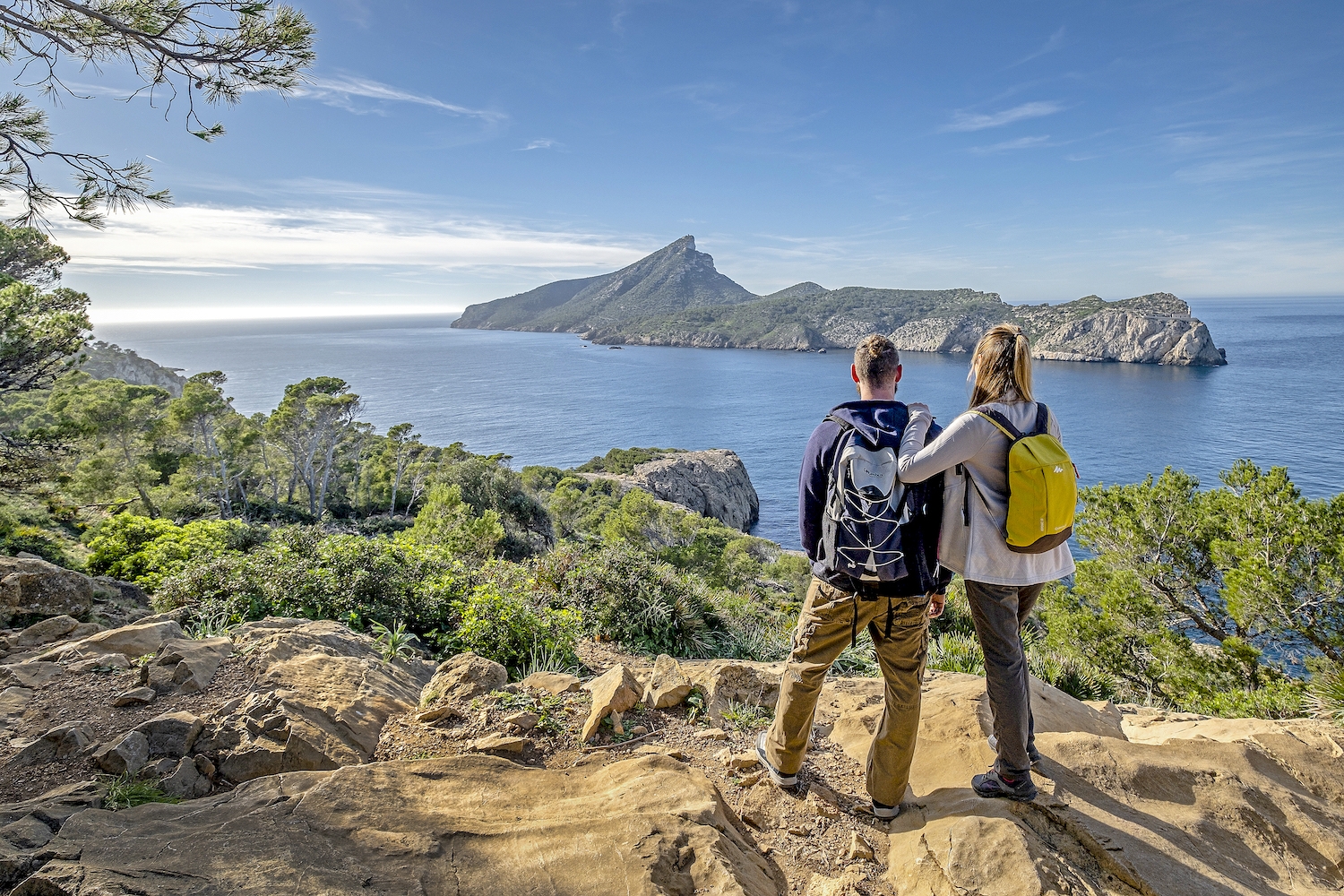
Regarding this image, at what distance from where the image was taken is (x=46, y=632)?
4.69 metres

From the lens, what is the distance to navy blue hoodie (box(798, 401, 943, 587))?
275 centimetres

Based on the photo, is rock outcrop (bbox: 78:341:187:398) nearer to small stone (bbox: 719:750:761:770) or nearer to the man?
small stone (bbox: 719:750:761:770)

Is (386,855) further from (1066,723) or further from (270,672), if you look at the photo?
(1066,723)

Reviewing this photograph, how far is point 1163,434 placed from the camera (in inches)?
2111

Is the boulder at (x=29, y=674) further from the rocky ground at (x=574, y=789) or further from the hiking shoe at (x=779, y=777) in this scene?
the hiking shoe at (x=779, y=777)

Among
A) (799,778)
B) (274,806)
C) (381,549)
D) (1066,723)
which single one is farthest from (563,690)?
(381,549)

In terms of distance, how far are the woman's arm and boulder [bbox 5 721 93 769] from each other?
13.6 ft

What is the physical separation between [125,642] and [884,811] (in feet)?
16.2

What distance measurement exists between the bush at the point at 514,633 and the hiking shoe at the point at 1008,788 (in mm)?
3134

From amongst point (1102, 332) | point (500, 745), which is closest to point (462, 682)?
point (500, 745)

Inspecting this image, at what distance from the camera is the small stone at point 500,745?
10.5 ft

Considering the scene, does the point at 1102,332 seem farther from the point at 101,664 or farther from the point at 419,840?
the point at 101,664

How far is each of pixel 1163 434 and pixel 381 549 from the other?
216ft

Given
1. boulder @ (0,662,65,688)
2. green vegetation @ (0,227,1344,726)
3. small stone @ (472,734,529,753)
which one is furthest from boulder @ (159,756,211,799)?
green vegetation @ (0,227,1344,726)
